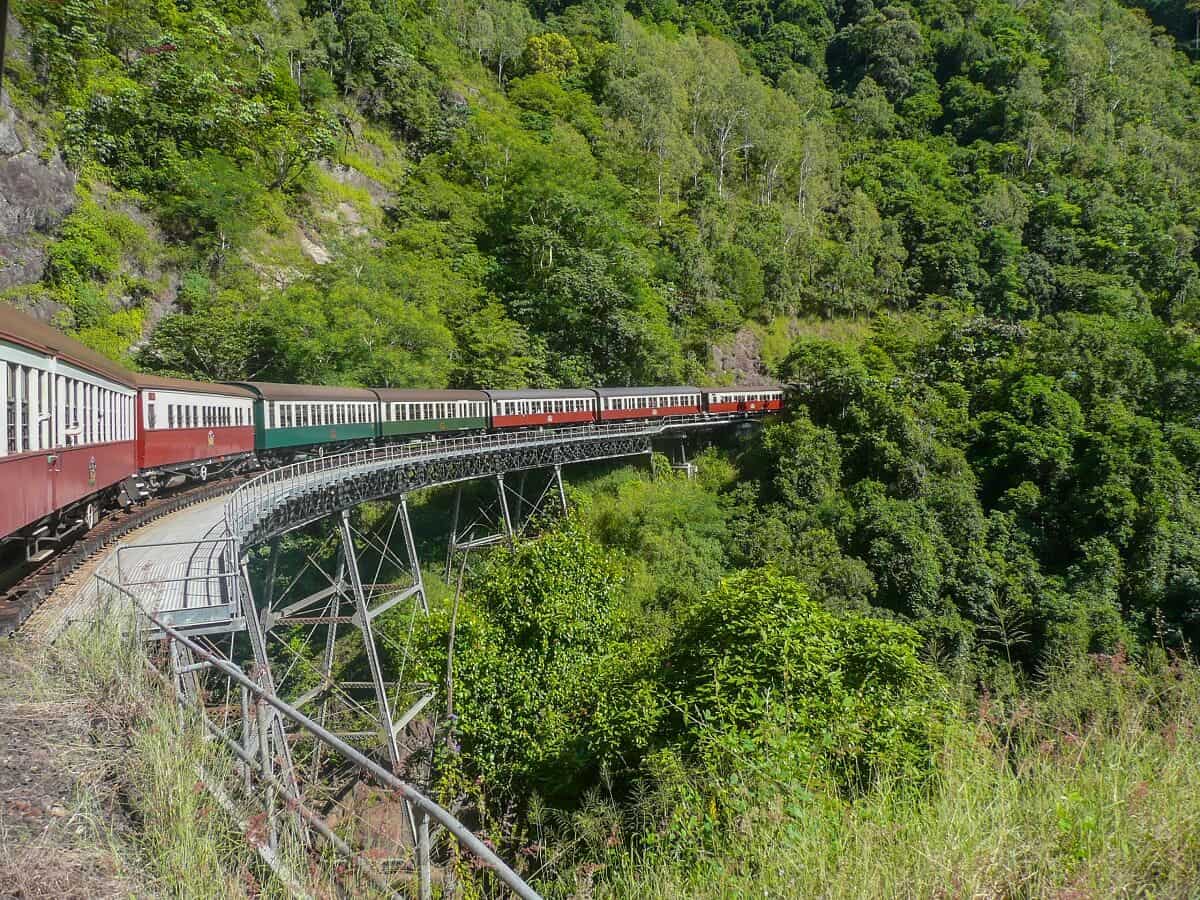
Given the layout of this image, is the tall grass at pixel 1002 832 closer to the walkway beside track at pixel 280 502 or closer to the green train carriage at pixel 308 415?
the walkway beside track at pixel 280 502

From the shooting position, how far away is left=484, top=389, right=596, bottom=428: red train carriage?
25594mm

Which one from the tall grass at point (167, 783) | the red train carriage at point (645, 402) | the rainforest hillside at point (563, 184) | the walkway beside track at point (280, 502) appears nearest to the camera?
the tall grass at point (167, 783)

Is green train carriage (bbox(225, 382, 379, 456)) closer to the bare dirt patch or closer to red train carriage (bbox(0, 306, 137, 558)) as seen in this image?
red train carriage (bbox(0, 306, 137, 558))

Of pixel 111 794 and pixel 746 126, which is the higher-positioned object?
pixel 746 126

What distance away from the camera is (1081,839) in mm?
2793

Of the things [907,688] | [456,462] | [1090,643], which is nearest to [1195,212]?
[1090,643]

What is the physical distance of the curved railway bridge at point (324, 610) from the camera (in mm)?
3139

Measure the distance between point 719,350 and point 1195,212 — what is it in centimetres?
3967

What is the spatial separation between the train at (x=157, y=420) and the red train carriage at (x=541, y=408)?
44mm

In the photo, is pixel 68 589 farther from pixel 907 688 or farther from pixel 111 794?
pixel 907 688

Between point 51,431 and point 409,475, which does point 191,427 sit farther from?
point 51,431

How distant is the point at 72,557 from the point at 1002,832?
10529 millimetres

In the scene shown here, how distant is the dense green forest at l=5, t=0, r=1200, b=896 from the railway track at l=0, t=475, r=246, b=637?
213 inches

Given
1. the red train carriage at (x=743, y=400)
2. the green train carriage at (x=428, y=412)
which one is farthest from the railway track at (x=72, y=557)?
the red train carriage at (x=743, y=400)
